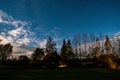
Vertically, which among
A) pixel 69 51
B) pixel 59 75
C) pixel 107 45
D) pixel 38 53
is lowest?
pixel 59 75

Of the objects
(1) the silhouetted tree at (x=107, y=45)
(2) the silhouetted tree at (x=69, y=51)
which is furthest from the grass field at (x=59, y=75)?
(2) the silhouetted tree at (x=69, y=51)

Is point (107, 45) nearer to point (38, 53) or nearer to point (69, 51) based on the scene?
point (69, 51)

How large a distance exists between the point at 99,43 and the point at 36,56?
41937 mm

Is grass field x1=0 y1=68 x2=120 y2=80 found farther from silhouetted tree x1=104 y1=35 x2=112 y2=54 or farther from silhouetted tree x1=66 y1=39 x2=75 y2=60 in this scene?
silhouetted tree x1=66 y1=39 x2=75 y2=60

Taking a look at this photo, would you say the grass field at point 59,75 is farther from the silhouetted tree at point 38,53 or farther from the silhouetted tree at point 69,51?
the silhouetted tree at point 38,53

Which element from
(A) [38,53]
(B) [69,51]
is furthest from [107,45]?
(A) [38,53]

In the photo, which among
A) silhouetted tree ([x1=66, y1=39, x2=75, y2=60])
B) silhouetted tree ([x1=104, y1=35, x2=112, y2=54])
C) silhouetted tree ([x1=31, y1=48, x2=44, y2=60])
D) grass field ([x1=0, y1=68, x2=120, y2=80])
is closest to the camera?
grass field ([x1=0, y1=68, x2=120, y2=80])

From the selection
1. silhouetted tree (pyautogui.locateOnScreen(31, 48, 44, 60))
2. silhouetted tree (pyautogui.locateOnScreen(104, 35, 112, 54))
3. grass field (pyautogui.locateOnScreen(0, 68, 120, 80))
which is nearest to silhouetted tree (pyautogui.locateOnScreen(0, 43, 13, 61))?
silhouetted tree (pyautogui.locateOnScreen(31, 48, 44, 60))

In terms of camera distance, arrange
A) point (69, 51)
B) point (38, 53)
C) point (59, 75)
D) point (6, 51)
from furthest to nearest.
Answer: point (6, 51) < point (38, 53) < point (69, 51) < point (59, 75)

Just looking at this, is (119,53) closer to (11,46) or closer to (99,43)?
(99,43)

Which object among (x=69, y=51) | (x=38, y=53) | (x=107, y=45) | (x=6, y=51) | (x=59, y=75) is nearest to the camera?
(x=59, y=75)

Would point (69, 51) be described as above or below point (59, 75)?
above

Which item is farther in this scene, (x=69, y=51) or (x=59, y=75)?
Result: (x=69, y=51)

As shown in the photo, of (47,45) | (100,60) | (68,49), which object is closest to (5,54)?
(47,45)
